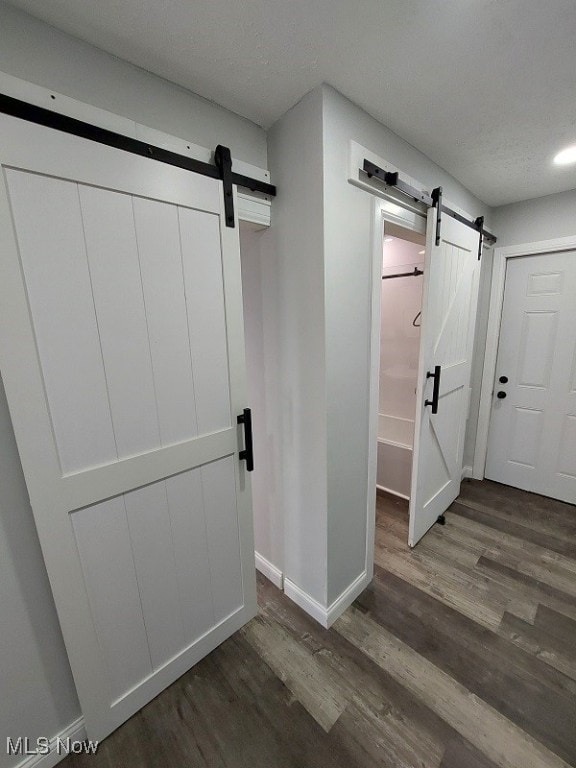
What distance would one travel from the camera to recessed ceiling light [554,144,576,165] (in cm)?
171

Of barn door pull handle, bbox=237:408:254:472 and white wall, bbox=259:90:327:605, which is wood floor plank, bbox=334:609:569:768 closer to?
white wall, bbox=259:90:327:605

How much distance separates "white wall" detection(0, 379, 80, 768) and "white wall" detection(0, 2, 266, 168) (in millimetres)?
930

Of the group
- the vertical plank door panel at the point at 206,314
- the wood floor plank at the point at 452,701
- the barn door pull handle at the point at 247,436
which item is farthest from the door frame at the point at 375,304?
the vertical plank door panel at the point at 206,314

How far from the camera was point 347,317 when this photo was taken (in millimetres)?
1400

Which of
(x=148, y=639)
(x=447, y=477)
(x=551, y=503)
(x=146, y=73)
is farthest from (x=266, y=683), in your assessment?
(x=551, y=503)

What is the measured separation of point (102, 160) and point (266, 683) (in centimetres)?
208

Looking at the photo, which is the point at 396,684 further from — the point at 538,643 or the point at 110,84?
the point at 110,84

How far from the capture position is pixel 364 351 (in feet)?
5.01

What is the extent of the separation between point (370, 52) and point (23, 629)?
87.9 inches

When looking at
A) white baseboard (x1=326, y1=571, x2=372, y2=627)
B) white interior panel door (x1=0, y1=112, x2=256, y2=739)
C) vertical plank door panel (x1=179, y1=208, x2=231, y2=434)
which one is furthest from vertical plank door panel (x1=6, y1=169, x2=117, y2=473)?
white baseboard (x1=326, y1=571, x2=372, y2=627)

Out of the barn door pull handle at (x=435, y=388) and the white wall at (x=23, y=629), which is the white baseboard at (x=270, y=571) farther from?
the barn door pull handle at (x=435, y=388)

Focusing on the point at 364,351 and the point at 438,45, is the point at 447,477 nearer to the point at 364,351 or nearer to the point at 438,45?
the point at 364,351

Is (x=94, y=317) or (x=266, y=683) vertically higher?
(x=94, y=317)

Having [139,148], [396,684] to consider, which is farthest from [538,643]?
[139,148]
